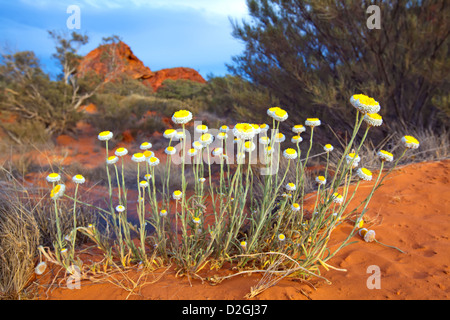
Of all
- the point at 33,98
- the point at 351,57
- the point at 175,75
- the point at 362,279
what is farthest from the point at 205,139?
the point at 175,75

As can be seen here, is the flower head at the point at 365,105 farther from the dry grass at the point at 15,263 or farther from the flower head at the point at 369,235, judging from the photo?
the dry grass at the point at 15,263

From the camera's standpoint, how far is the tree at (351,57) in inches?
207

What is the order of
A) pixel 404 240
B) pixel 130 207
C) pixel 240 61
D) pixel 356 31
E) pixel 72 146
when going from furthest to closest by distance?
pixel 72 146 → pixel 240 61 → pixel 356 31 → pixel 130 207 → pixel 404 240

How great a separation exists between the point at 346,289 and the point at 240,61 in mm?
6605

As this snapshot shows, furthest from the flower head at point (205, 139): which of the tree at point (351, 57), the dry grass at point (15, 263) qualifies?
the tree at point (351, 57)

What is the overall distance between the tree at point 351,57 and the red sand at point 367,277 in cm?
335

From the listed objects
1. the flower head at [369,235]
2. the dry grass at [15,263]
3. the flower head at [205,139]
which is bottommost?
the flower head at [369,235]

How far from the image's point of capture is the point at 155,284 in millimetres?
1939

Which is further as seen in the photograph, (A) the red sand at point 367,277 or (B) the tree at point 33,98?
A: (B) the tree at point 33,98

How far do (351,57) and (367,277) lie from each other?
541cm

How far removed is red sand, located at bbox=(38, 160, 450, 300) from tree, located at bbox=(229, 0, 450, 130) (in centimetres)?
335

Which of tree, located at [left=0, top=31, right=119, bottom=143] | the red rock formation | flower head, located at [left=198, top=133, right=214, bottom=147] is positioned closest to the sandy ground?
flower head, located at [left=198, top=133, right=214, bottom=147]
